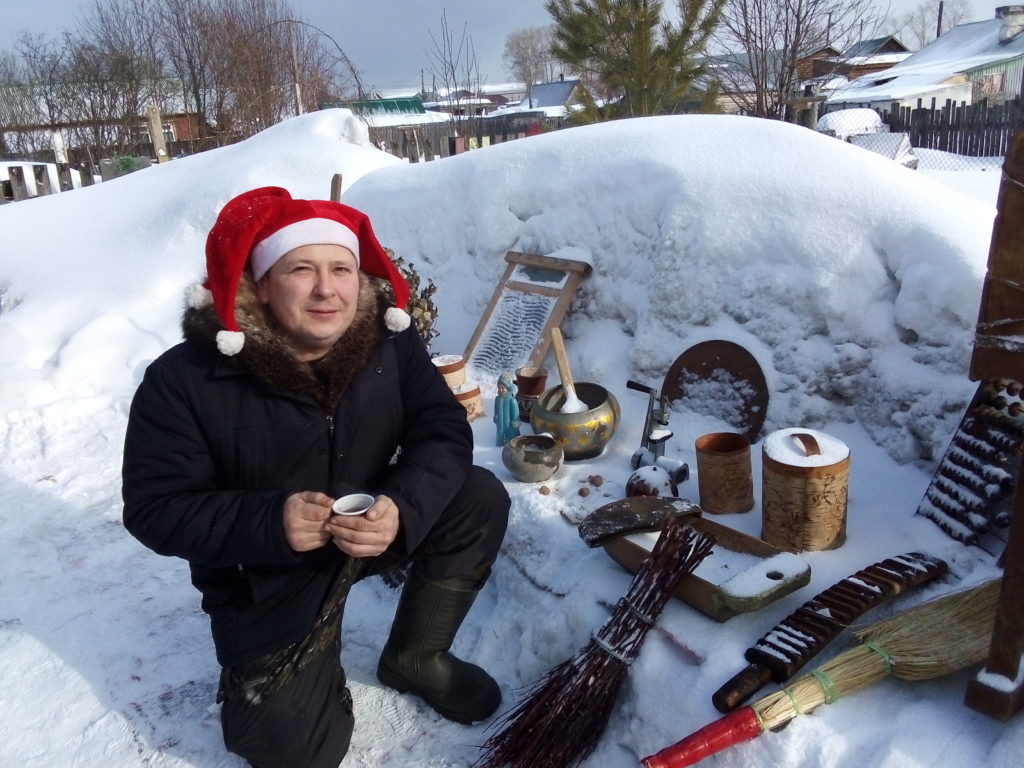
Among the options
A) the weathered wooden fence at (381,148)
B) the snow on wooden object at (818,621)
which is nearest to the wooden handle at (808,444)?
the snow on wooden object at (818,621)

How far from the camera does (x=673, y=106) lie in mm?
10625

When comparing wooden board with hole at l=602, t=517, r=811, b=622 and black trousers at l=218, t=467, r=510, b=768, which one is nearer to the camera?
black trousers at l=218, t=467, r=510, b=768

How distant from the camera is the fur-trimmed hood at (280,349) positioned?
1.76m

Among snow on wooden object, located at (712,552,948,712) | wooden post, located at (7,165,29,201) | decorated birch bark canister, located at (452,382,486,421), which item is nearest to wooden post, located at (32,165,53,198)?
wooden post, located at (7,165,29,201)

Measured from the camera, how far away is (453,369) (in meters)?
3.75

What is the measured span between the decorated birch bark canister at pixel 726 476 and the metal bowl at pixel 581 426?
1.80ft

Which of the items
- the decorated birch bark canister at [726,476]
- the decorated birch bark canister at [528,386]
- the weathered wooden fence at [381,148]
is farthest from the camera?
the weathered wooden fence at [381,148]

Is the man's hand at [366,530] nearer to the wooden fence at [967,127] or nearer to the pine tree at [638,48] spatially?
the pine tree at [638,48]

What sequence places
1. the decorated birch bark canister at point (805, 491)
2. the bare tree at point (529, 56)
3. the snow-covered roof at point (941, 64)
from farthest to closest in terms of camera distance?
the bare tree at point (529, 56) → the snow-covered roof at point (941, 64) → the decorated birch bark canister at point (805, 491)

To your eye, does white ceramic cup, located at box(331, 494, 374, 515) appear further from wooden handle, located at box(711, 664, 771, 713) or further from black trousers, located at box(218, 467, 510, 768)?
wooden handle, located at box(711, 664, 771, 713)

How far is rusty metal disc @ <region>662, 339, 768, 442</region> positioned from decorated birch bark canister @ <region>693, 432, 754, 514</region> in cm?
41

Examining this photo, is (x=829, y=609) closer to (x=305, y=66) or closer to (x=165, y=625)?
(x=165, y=625)

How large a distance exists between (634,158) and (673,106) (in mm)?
7506

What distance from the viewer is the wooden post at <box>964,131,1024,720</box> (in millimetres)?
1398
